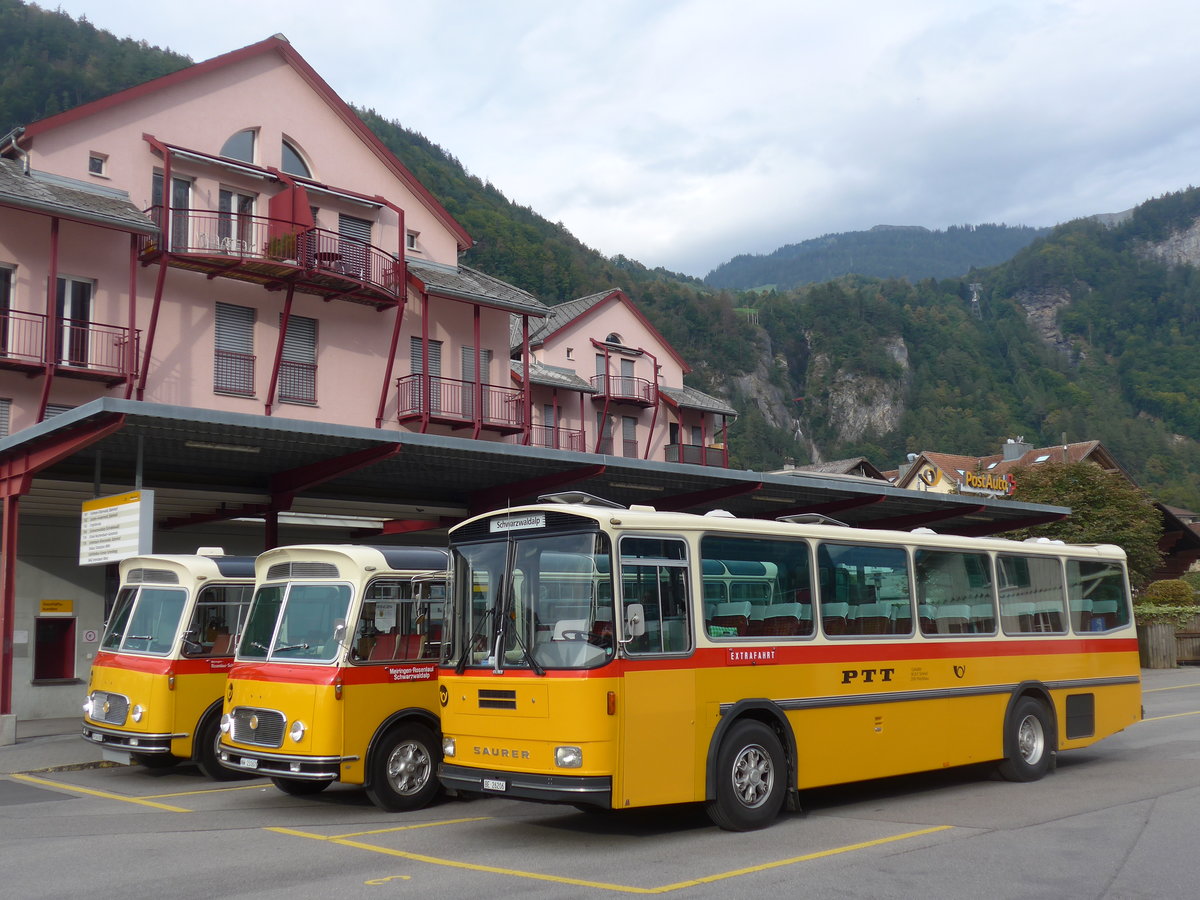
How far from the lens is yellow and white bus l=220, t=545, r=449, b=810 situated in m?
11.4

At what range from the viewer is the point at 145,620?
1473cm

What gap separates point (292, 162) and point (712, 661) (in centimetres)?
2447

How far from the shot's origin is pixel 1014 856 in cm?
874

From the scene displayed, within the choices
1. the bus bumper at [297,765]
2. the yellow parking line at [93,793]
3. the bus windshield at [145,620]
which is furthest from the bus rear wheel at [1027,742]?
the bus windshield at [145,620]

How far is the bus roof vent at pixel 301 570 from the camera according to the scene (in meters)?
12.1

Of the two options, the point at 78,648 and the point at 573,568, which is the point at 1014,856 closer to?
the point at 573,568

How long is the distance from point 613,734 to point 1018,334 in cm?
17387

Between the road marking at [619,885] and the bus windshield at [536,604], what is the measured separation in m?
1.59

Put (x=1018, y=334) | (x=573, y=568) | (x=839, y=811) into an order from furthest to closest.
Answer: (x=1018, y=334) < (x=839, y=811) < (x=573, y=568)

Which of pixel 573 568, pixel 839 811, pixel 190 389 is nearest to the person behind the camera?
pixel 573 568

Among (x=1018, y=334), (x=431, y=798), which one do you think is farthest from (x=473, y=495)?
(x=1018, y=334)

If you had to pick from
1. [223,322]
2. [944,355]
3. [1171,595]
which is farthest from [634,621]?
[944,355]

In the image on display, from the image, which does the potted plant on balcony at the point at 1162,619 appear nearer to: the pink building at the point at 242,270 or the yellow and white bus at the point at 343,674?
the pink building at the point at 242,270

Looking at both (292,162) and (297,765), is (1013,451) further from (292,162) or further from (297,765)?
(297,765)
